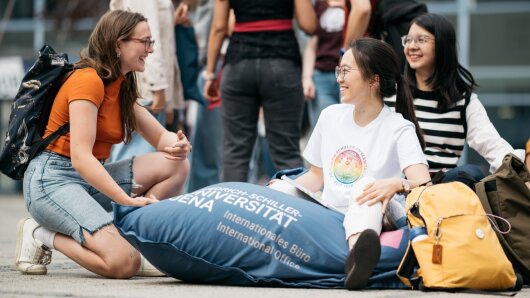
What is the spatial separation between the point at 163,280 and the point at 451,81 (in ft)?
6.05

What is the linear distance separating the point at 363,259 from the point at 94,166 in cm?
137

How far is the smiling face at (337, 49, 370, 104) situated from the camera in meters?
5.30

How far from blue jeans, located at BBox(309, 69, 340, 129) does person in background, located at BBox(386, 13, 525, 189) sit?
5.52 feet

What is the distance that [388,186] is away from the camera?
4.89 m

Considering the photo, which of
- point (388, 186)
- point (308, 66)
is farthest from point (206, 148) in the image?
point (388, 186)

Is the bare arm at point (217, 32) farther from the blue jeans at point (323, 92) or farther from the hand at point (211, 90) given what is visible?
the blue jeans at point (323, 92)

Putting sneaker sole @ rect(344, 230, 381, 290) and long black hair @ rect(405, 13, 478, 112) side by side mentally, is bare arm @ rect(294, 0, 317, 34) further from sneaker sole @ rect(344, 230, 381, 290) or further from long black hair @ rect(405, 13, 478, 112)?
sneaker sole @ rect(344, 230, 381, 290)

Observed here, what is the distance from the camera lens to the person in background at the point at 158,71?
691 cm

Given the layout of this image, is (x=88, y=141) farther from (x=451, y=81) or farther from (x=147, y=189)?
(x=451, y=81)

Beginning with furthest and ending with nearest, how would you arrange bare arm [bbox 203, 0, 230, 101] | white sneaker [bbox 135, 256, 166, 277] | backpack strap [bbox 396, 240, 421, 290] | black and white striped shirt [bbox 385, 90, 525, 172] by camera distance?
bare arm [bbox 203, 0, 230, 101] < black and white striped shirt [bbox 385, 90, 525, 172] < white sneaker [bbox 135, 256, 166, 277] < backpack strap [bbox 396, 240, 421, 290]

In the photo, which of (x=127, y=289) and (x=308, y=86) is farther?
(x=308, y=86)

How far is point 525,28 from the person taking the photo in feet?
56.0

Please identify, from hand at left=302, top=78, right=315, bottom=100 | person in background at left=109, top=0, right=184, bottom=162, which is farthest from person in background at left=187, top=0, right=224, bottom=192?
hand at left=302, top=78, right=315, bottom=100

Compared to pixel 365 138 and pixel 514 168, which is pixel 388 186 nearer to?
pixel 365 138
